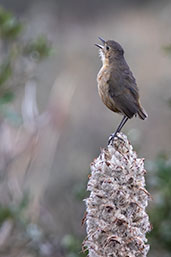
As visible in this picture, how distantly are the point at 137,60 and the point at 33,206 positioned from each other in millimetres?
10073

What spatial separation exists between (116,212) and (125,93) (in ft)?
3.75

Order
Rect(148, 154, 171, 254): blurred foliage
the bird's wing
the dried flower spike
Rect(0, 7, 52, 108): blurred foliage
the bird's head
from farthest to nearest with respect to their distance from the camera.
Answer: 1. Rect(148, 154, 171, 254): blurred foliage
2. Rect(0, 7, 52, 108): blurred foliage
3. the bird's head
4. the bird's wing
5. the dried flower spike

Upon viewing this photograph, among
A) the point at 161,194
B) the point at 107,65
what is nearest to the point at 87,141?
the point at 161,194

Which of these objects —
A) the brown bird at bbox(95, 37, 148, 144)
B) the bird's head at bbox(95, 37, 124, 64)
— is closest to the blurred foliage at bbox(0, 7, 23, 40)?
the bird's head at bbox(95, 37, 124, 64)

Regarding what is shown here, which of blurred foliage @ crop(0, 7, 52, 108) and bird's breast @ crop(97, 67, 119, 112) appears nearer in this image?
bird's breast @ crop(97, 67, 119, 112)

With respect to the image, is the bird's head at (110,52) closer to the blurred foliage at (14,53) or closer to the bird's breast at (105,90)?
the bird's breast at (105,90)

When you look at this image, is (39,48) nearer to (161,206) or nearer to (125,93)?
(125,93)

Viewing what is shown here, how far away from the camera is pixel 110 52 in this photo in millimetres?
3566

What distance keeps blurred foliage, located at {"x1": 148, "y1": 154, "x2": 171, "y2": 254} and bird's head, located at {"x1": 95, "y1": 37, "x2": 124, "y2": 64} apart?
1.30m

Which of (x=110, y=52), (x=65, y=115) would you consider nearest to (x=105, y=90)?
(x=110, y=52)

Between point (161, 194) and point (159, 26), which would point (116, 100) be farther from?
point (159, 26)

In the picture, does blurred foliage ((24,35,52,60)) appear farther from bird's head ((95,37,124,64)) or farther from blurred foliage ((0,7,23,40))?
bird's head ((95,37,124,64))

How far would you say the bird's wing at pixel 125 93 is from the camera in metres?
3.08

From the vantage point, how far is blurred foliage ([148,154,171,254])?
445 cm
